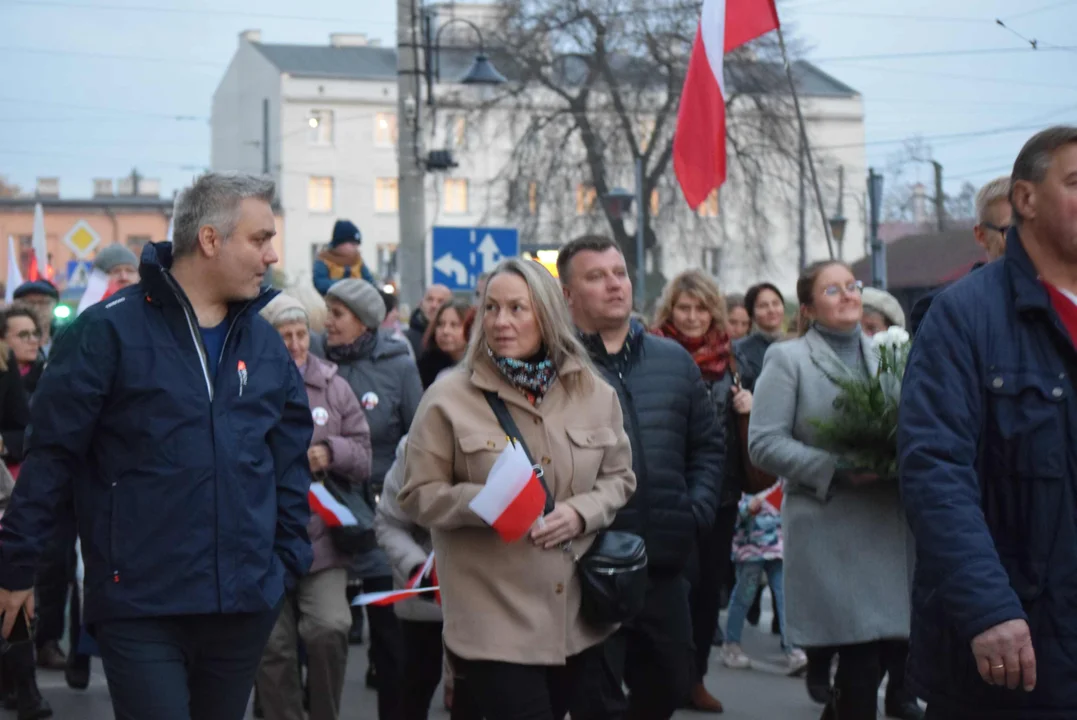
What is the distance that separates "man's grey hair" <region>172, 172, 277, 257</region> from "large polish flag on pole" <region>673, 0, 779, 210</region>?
4654 mm

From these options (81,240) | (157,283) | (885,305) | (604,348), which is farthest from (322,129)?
(157,283)

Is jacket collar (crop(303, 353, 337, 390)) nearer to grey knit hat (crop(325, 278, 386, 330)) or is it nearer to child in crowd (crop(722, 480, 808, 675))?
grey knit hat (crop(325, 278, 386, 330))

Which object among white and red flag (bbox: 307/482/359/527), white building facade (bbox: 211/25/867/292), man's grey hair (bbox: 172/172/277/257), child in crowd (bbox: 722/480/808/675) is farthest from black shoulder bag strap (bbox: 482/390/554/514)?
white building facade (bbox: 211/25/867/292)

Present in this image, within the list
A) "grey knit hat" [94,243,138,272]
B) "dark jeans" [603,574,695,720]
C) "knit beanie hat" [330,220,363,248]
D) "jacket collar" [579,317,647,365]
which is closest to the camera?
"dark jeans" [603,574,695,720]

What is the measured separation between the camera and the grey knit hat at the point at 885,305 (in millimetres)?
8164

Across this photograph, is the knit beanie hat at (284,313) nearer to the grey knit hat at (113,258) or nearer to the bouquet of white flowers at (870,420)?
the bouquet of white flowers at (870,420)

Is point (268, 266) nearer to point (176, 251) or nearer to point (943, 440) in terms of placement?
point (176, 251)

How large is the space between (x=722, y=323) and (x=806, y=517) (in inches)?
68.2

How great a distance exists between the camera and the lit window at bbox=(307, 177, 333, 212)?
242 feet

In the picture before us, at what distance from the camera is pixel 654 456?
5.66 metres

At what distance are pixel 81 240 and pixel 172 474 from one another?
18.2m

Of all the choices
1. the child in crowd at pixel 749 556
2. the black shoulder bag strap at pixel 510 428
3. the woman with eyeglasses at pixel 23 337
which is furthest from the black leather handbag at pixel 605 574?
the woman with eyeglasses at pixel 23 337

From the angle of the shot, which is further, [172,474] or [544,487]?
[544,487]

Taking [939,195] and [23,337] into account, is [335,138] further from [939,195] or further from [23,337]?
[23,337]
